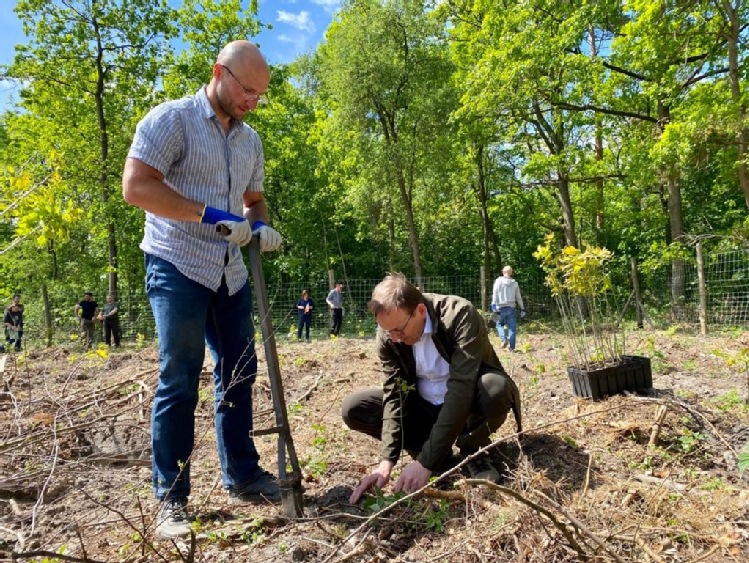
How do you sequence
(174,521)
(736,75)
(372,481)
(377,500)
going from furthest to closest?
(736,75)
(372,481)
(377,500)
(174,521)

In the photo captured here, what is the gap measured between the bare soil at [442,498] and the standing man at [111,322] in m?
8.64

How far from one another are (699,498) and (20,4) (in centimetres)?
1766

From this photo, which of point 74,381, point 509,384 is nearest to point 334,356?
point 74,381

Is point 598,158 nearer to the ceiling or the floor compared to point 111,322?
nearer to the ceiling

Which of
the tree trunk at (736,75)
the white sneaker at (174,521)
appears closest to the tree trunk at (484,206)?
the tree trunk at (736,75)

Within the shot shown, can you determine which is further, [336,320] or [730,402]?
[336,320]

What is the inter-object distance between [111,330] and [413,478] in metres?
12.2

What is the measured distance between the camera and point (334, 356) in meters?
7.05

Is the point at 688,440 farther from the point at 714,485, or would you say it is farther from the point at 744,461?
the point at 744,461

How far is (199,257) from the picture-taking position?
7.75 ft

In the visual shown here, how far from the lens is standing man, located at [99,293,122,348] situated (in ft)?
40.8

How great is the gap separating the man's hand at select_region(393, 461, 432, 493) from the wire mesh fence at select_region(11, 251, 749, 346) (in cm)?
793

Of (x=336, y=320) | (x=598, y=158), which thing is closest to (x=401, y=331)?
(x=336, y=320)

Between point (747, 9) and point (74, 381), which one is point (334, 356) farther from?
point (747, 9)
